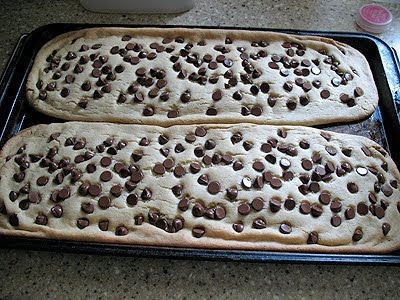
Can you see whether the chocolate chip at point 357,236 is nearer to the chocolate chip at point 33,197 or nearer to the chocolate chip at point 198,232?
the chocolate chip at point 198,232

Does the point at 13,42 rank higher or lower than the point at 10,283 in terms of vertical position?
higher

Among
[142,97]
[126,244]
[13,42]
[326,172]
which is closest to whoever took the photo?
[126,244]

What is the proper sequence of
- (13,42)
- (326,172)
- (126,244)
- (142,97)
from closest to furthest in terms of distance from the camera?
(126,244)
(326,172)
(142,97)
(13,42)

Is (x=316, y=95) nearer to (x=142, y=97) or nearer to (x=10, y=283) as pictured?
(x=142, y=97)

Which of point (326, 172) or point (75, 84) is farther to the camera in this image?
point (75, 84)

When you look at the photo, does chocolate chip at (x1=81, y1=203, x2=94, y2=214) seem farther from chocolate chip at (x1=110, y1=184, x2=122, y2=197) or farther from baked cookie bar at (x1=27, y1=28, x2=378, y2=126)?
baked cookie bar at (x1=27, y1=28, x2=378, y2=126)

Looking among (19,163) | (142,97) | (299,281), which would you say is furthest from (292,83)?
(19,163)

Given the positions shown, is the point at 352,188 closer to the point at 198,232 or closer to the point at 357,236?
the point at 357,236
